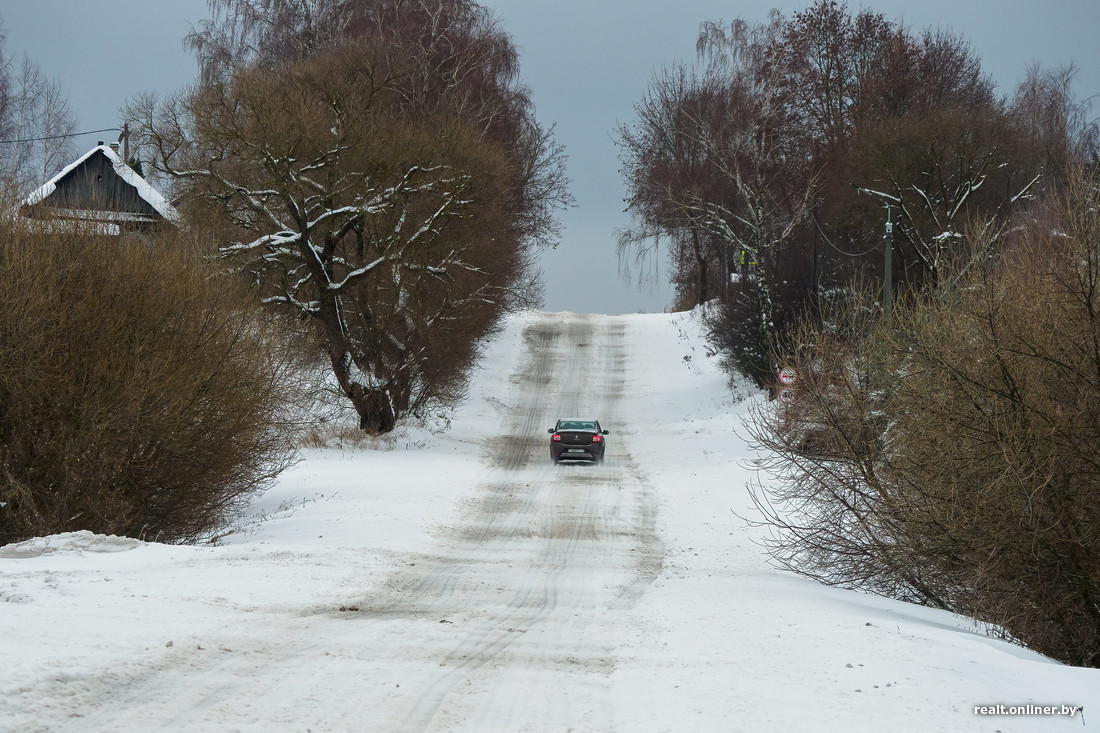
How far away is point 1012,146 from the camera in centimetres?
4075

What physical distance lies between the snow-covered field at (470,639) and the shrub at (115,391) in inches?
53.4

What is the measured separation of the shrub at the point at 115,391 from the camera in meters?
12.6

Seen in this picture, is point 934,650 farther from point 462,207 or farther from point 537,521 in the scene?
point 462,207

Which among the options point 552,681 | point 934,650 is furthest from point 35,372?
point 934,650

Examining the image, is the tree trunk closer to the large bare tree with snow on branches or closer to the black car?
the large bare tree with snow on branches

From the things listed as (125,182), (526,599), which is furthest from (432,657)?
(125,182)

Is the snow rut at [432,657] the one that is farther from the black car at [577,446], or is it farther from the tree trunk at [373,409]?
the tree trunk at [373,409]

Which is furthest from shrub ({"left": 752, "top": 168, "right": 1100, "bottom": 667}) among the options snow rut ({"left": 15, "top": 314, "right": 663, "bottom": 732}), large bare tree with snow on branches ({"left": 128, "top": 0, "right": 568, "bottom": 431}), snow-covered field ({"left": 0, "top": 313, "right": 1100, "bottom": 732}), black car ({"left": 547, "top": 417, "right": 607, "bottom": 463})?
large bare tree with snow on branches ({"left": 128, "top": 0, "right": 568, "bottom": 431})

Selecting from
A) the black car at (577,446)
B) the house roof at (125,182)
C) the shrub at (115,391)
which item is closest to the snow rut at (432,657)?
the shrub at (115,391)

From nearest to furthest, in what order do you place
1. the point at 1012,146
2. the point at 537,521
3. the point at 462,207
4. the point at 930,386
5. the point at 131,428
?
the point at 930,386 < the point at 131,428 < the point at 537,521 < the point at 462,207 < the point at 1012,146

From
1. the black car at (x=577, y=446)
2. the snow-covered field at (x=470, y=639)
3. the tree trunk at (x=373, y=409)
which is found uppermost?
the snow-covered field at (x=470, y=639)

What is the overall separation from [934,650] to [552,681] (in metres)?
3.26

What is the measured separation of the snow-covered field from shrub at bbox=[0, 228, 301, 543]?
4.45 feet

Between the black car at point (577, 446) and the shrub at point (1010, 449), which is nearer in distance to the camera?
the shrub at point (1010, 449)
